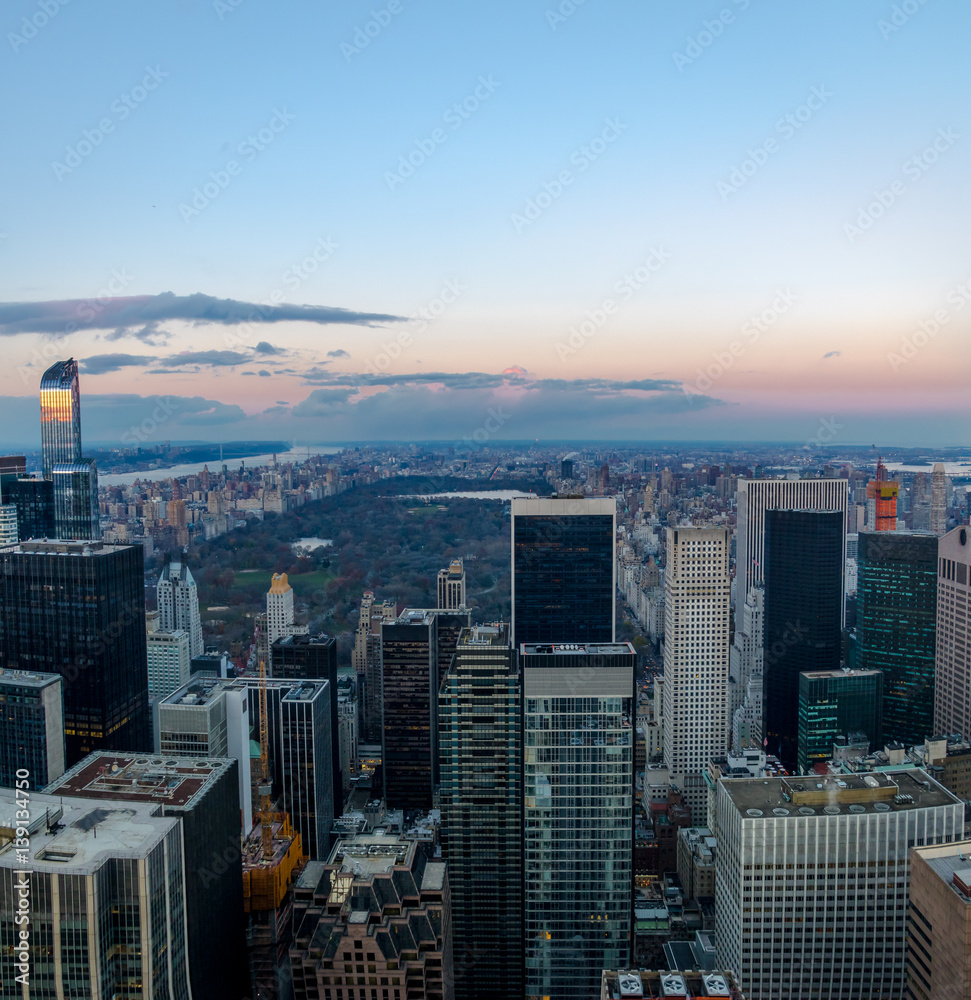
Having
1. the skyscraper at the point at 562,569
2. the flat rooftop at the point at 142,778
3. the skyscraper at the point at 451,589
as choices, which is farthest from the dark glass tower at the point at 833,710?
the flat rooftop at the point at 142,778

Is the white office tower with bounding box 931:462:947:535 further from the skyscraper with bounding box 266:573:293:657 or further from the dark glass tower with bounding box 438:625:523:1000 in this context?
the dark glass tower with bounding box 438:625:523:1000

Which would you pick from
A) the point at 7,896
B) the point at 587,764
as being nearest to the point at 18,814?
the point at 7,896

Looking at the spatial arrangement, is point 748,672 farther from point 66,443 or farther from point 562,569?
point 66,443

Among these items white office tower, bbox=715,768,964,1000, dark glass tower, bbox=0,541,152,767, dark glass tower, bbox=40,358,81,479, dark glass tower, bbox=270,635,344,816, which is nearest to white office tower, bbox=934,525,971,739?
white office tower, bbox=715,768,964,1000

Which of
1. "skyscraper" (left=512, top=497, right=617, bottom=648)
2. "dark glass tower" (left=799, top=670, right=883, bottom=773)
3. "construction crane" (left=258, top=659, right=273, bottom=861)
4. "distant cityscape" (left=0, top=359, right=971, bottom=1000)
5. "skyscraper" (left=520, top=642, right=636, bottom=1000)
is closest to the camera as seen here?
"distant cityscape" (left=0, top=359, right=971, bottom=1000)

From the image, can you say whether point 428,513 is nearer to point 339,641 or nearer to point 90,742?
point 339,641

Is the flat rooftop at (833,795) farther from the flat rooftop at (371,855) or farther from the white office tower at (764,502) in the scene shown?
the white office tower at (764,502)

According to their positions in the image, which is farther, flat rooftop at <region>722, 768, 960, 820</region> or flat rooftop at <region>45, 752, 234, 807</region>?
flat rooftop at <region>722, 768, 960, 820</region>
